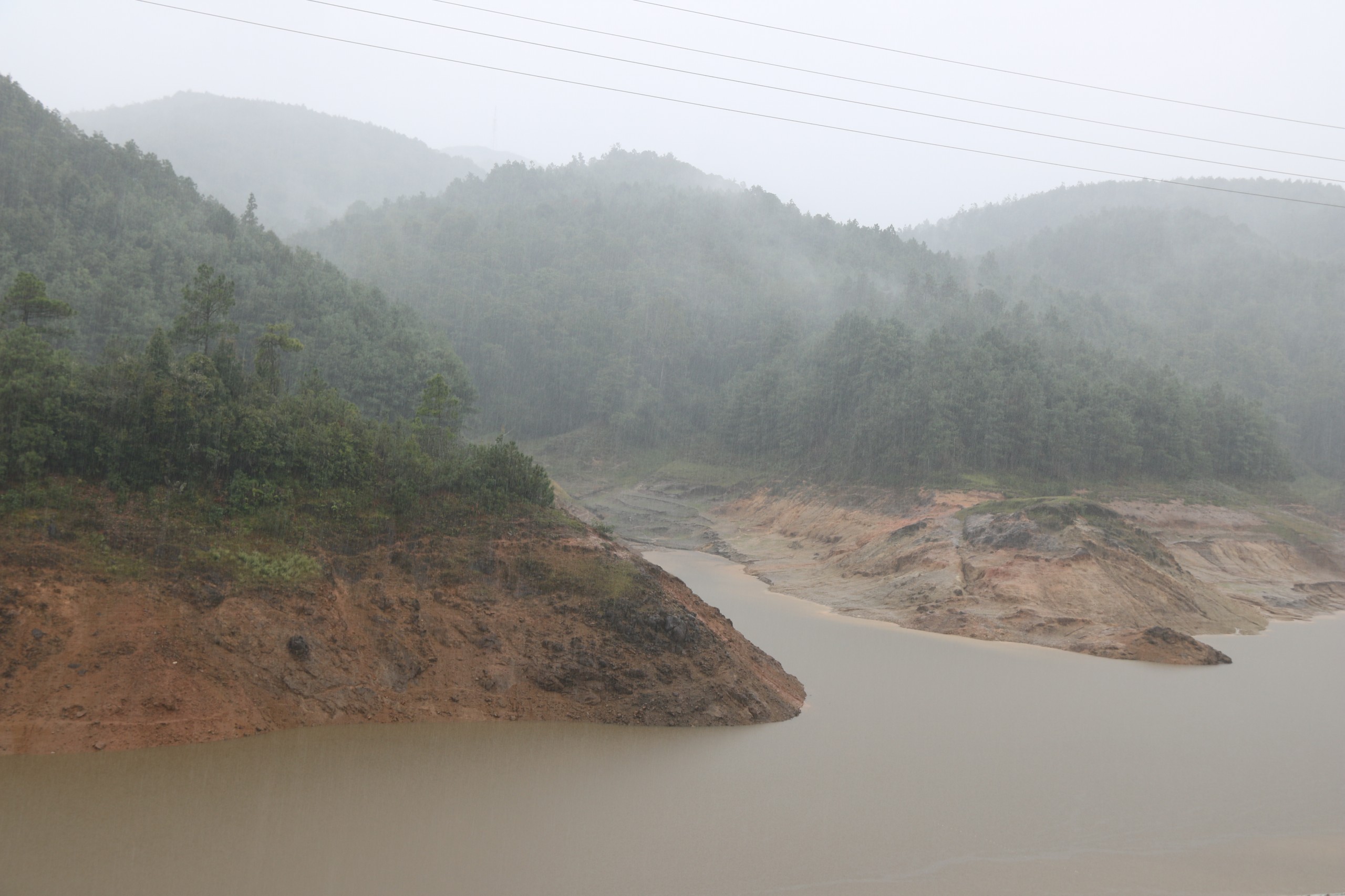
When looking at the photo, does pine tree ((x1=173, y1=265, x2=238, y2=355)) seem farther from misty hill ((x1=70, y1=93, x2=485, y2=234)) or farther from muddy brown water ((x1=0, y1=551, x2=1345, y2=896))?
misty hill ((x1=70, y1=93, x2=485, y2=234))

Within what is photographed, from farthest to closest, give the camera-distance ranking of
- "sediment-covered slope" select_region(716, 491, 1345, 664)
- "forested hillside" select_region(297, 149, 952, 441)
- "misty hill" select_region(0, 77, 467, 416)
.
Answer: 1. "forested hillside" select_region(297, 149, 952, 441)
2. "misty hill" select_region(0, 77, 467, 416)
3. "sediment-covered slope" select_region(716, 491, 1345, 664)

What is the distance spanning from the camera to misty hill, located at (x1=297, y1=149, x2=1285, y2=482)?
5450 cm

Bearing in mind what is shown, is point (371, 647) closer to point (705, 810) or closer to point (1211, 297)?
point (705, 810)

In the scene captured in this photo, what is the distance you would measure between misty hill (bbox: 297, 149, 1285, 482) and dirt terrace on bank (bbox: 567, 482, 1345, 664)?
849cm

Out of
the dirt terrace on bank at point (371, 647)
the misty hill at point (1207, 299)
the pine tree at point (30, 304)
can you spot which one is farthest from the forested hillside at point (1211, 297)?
the pine tree at point (30, 304)

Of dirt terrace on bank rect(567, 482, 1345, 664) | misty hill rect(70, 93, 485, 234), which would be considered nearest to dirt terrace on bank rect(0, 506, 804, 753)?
dirt terrace on bank rect(567, 482, 1345, 664)

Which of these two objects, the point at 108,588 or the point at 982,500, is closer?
the point at 108,588

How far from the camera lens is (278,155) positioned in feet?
560

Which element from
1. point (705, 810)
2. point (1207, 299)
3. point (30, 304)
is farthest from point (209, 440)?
point (1207, 299)

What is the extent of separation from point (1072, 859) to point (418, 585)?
10456mm

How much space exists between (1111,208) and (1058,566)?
14906 cm

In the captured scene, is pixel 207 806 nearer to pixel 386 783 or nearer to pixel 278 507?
pixel 386 783

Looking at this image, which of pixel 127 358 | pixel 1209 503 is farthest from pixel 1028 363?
pixel 127 358

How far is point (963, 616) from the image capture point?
26.2 meters
